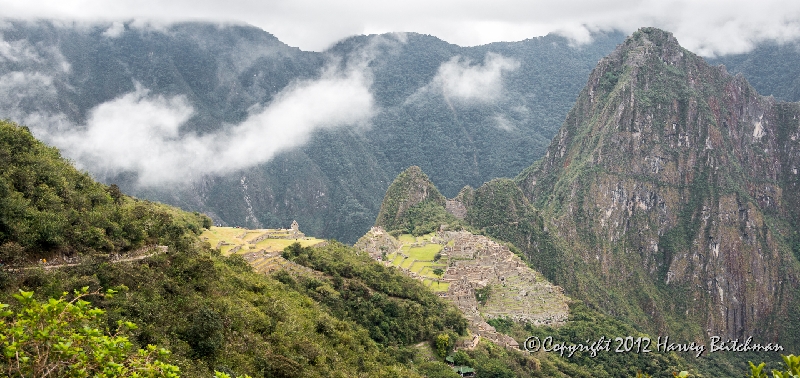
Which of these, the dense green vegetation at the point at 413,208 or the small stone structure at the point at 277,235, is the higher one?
the dense green vegetation at the point at 413,208

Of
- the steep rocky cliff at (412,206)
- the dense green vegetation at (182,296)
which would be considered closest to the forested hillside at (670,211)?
the steep rocky cliff at (412,206)

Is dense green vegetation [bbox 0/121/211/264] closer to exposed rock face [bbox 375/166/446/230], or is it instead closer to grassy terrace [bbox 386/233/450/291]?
grassy terrace [bbox 386/233/450/291]

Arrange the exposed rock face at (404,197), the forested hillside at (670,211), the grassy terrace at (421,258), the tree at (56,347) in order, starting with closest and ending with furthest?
1. the tree at (56,347)
2. the grassy terrace at (421,258)
3. the exposed rock face at (404,197)
4. the forested hillside at (670,211)

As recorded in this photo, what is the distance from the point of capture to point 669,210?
392ft

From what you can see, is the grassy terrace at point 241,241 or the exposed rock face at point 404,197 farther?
the exposed rock face at point 404,197

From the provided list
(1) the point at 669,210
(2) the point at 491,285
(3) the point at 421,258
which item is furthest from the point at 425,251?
(1) the point at 669,210

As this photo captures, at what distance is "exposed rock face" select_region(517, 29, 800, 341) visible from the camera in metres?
113

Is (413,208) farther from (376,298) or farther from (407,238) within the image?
(376,298)

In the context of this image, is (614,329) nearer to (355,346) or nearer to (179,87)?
(355,346)

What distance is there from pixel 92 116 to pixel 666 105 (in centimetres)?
11580

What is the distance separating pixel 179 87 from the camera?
15600cm

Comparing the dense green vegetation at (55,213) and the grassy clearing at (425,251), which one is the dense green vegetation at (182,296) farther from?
the grassy clearing at (425,251)

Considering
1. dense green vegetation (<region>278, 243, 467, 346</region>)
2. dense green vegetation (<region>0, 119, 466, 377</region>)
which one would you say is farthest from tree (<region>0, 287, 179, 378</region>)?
dense green vegetation (<region>278, 243, 467, 346</region>)

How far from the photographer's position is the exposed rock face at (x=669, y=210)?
4437 inches
